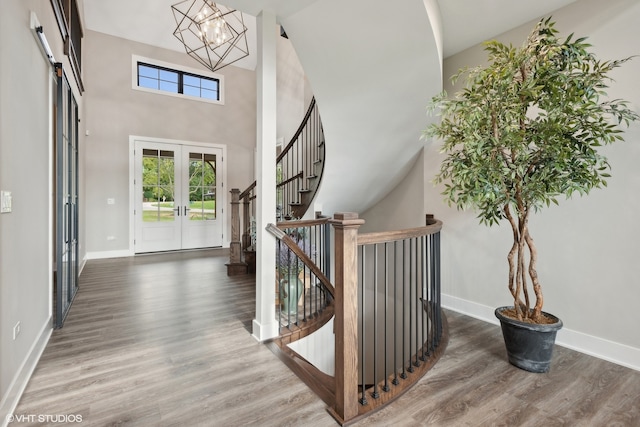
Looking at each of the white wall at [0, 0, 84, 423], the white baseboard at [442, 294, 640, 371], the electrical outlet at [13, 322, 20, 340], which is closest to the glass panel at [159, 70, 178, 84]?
the white wall at [0, 0, 84, 423]

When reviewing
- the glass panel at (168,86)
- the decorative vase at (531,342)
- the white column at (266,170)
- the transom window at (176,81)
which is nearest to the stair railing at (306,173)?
the white column at (266,170)

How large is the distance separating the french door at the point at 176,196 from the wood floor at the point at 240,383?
3.59m

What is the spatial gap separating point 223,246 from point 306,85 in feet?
13.0

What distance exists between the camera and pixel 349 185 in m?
4.14

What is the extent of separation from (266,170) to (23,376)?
202 cm

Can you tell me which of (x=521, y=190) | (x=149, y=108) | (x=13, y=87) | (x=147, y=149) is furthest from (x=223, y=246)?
(x=521, y=190)

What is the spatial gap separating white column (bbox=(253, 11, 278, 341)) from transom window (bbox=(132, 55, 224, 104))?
4.90 meters

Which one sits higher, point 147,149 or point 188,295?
point 147,149

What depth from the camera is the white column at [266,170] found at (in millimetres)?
2547

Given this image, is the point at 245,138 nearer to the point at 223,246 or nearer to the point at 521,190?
the point at 223,246

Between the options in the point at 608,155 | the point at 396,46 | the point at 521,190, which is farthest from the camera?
the point at 396,46

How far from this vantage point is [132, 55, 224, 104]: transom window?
6281 mm

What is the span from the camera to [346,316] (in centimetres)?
168

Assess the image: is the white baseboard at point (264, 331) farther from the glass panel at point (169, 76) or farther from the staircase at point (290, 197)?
the glass panel at point (169, 76)
